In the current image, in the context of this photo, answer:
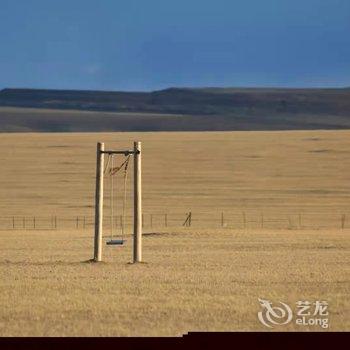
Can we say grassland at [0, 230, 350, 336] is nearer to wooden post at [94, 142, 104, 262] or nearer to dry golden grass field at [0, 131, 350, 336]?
dry golden grass field at [0, 131, 350, 336]

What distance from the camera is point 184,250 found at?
101ft

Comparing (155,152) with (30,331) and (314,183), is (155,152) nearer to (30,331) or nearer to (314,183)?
(314,183)

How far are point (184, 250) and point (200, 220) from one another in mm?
26549

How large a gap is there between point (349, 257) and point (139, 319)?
12214mm

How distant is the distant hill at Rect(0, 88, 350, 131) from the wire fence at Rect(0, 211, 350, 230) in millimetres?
74730

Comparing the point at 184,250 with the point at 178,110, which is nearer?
the point at 184,250

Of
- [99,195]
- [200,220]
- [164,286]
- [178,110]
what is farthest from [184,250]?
[178,110]

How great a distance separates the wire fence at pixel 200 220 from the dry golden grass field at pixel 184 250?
19 centimetres

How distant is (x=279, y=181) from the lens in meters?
78.6

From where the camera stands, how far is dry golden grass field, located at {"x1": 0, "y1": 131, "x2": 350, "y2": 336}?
621 inches

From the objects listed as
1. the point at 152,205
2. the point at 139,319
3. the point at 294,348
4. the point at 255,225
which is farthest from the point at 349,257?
the point at 152,205

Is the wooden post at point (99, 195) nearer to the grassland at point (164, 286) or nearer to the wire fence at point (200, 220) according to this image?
the grassland at point (164, 286)

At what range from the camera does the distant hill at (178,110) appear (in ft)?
457

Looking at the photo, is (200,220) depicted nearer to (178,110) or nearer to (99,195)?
(99,195)
